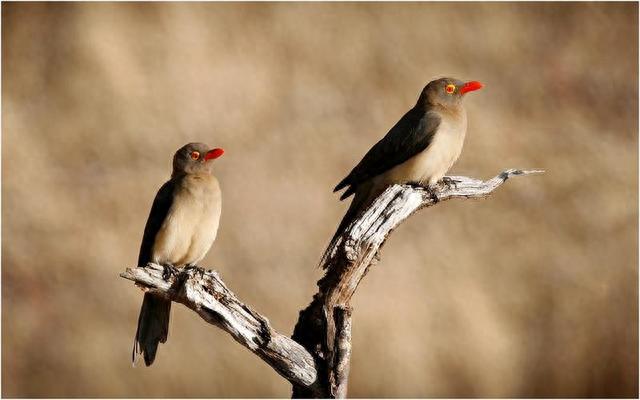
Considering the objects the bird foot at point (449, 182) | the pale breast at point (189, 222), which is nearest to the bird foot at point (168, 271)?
the pale breast at point (189, 222)

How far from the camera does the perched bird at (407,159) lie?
7145 millimetres

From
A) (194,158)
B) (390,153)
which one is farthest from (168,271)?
(390,153)

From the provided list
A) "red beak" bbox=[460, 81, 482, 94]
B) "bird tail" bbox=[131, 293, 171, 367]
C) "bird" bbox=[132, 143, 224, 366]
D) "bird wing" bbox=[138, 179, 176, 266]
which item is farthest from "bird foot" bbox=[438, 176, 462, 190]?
"bird tail" bbox=[131, 293, 171, 367]

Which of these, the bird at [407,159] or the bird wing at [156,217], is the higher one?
the bird at [407,159]

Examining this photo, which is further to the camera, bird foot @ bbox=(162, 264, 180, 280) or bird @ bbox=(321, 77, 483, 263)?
Answer: bird @ bbox=(321, 77, 483, 263)

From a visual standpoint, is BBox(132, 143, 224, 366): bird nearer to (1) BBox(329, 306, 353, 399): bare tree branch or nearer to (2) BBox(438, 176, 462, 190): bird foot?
(1) BBox(329, 306, 353, 399): bare tree branch

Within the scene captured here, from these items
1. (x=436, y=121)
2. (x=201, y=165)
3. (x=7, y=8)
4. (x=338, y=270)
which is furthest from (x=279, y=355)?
(x=7, y=8)

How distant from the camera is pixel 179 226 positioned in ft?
22.8

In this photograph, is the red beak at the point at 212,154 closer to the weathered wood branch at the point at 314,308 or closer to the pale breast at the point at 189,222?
the pale breast at the point at 189,222

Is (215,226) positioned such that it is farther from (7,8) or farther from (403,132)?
(7,8)

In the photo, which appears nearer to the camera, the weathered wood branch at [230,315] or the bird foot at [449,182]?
the weathered wood branch at [230,315]

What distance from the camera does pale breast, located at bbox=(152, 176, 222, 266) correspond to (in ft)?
22.9

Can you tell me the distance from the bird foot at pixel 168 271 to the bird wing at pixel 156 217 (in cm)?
36

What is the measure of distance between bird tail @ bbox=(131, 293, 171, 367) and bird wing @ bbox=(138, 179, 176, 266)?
1.10ft
